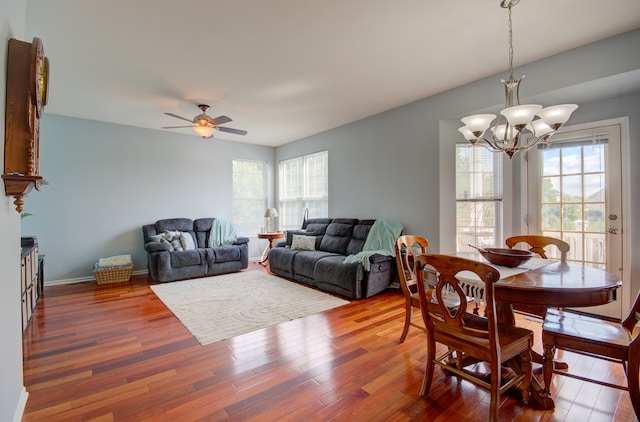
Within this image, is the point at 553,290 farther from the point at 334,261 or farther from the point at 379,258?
the point at 334,261

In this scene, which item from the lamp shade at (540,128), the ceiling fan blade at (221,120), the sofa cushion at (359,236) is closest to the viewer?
the lamp shade at (540,128)

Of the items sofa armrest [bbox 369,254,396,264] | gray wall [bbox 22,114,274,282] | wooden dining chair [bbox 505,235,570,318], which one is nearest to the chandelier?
wooden dining chair [bbox 505,235,570,318]

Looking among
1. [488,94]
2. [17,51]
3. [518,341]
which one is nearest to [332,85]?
[488,94]

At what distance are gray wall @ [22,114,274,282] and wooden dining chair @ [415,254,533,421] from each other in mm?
5383

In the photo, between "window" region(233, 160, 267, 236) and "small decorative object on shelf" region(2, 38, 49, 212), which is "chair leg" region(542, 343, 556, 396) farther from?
"window" region(233, 160, 267, 236)

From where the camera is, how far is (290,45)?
2.82 m

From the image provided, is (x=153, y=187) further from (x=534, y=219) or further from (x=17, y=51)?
(x=534, y=219)

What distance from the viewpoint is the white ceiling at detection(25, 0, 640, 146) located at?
2311mm

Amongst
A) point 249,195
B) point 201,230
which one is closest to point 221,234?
point 201,230

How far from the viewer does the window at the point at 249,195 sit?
6809 mm

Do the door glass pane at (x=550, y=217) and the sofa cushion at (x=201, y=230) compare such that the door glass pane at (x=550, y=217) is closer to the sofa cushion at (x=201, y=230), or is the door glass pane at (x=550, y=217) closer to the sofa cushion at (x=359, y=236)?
the sofa cushion at (x=359, y=236)

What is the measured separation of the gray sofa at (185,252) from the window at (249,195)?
936 mm

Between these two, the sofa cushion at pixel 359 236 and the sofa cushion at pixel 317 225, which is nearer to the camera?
the sofa cushion at pixel 359 236

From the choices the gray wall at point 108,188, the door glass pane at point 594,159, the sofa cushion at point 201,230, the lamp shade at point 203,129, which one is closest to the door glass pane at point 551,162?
the door glass pane at point 594,159
